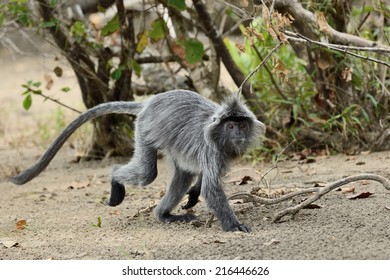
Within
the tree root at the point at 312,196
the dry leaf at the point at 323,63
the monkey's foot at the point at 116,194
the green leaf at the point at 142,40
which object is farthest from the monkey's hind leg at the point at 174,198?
the green leaf at the point at 142,40

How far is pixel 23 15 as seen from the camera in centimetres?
766

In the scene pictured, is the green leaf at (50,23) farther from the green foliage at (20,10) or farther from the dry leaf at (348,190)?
the dry leaf at (348,190)

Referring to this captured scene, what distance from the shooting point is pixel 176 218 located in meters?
5.88

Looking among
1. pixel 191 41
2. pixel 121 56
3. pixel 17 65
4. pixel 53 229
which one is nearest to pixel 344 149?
pixel 191 41

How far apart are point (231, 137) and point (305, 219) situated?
0.83 m

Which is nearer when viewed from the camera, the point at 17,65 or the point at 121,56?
the point at 121,56

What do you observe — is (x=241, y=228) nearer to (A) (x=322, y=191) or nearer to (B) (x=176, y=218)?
(A) (x=322, y=191)

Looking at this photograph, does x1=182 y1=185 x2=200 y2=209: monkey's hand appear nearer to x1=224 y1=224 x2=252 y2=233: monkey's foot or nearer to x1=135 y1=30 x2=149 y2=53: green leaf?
x1=224 y1=224 x2=252 y2=233: monkey's foot

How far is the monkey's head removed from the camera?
217 inches

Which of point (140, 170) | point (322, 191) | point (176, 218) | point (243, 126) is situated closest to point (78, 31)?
point (140, 170)

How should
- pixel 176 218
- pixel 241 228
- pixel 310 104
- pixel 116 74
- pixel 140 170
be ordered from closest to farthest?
pixel 241 228
pixel 176 218
pixel 140 170
pixel 116 74
pixel 310 104

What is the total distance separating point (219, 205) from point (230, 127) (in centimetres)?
61

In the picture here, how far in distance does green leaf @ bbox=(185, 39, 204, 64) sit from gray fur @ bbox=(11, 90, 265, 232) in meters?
1.75

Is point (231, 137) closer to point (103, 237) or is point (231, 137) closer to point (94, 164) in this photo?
point (103, 237)
